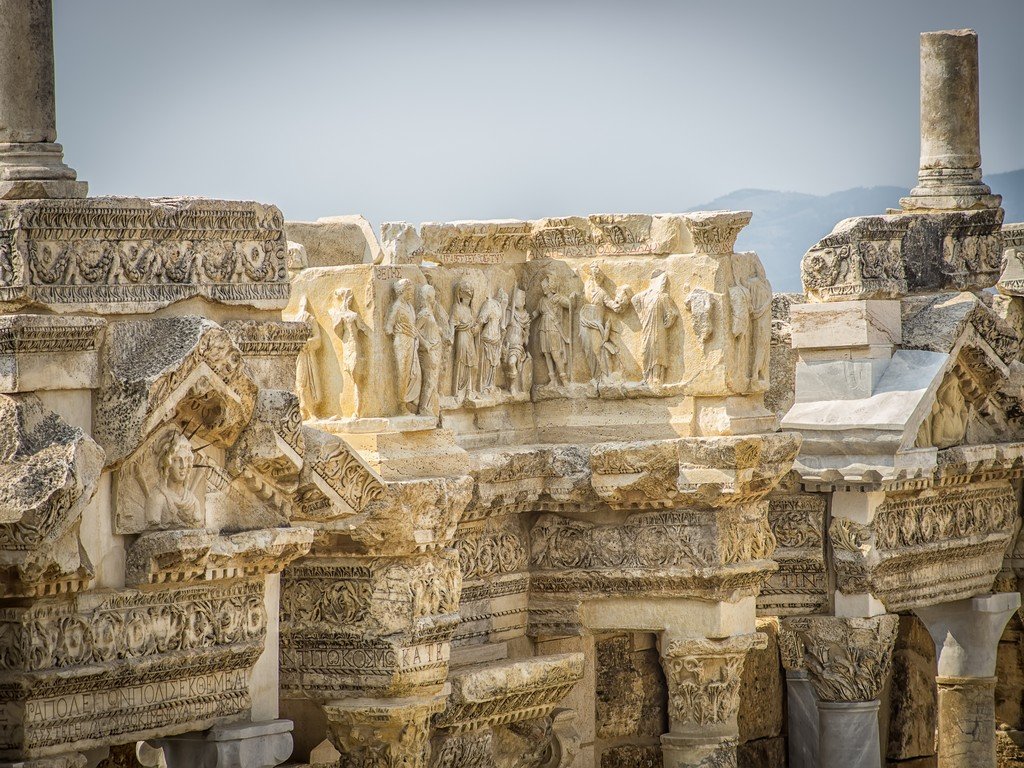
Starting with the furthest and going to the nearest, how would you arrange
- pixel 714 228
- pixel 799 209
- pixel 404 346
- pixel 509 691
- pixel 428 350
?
pixel 799 209 < pixel 714 228 < pixel 509 691 < pixel 428 350 < pixel 404 346

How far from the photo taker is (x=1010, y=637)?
26.4 m

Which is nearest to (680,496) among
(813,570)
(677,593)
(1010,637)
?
(677,593)

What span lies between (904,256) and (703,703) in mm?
3850

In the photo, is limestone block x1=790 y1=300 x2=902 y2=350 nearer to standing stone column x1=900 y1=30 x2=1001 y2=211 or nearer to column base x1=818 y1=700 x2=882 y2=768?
standing stone column x1=900 y1=30 x2=1001 y2=211

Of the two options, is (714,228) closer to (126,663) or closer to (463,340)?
(463,340)

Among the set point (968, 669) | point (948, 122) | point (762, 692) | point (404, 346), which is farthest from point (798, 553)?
point (404, 346)

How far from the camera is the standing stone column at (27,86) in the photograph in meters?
15.4

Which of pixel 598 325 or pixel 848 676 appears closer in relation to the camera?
pixel 598 325

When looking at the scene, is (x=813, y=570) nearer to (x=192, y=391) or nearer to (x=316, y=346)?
(x=316, y=346)

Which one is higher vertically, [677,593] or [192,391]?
[192,391]

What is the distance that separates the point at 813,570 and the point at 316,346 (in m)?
5.21

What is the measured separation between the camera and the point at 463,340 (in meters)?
19.6

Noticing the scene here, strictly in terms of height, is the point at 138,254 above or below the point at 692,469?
above

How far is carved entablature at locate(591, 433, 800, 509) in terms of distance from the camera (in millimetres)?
19906
